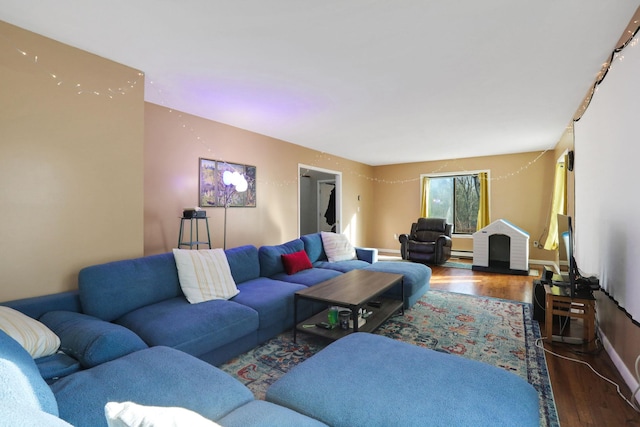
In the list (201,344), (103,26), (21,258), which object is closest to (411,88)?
(103,26)

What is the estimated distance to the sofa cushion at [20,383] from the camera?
0.68 m

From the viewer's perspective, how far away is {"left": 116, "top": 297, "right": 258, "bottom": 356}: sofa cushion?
2008mm

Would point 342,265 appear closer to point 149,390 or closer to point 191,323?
point 191,323

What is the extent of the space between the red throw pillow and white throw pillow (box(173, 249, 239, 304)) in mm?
899

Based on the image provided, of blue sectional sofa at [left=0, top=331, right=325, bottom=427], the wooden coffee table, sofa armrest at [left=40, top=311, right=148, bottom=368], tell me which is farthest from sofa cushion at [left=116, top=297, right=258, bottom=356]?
the wooden coffee table

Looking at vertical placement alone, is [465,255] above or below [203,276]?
below

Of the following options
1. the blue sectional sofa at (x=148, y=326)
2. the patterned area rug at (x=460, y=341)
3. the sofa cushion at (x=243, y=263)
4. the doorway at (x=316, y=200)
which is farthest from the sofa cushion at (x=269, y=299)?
the doorway at (x=316, y=200)

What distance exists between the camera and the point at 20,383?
2.48ft

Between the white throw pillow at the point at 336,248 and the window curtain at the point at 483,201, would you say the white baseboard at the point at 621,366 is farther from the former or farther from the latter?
the window curtain at the point at 483,201

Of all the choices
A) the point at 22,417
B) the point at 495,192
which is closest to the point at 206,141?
the point at 22,417

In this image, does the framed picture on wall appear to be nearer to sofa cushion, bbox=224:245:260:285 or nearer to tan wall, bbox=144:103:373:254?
tan wall, bbox=144:103:373:254

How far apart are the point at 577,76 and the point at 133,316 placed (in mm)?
4276

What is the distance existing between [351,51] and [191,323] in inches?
92.3

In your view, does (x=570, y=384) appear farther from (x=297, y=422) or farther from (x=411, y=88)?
(x=411, y=88)
